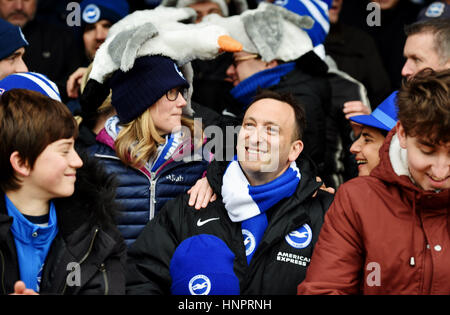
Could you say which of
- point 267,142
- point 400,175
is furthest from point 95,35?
point 400,175

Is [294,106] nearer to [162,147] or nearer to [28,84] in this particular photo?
[162,147]

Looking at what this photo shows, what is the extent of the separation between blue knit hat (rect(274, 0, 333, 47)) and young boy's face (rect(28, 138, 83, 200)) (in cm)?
243

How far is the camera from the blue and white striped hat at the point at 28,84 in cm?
382

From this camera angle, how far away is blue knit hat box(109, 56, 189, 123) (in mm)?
4141

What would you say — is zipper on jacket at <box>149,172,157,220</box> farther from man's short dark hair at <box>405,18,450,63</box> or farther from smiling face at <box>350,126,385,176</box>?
man's short dark hair at <box>405,18,450,63</box>

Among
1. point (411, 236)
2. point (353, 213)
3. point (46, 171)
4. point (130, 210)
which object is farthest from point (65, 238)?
point (411, 236)

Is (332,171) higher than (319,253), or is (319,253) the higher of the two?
(319,253)

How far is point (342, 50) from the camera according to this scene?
18.3 ft

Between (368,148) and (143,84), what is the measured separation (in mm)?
1383

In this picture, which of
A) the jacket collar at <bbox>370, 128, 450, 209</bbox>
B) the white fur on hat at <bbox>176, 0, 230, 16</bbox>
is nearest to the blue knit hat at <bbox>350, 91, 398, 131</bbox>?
the jacket collar at <bbox>370, 128, 450, 209</bbox>

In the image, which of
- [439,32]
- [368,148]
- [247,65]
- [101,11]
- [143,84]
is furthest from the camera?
[101,11]

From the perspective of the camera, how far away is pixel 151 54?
417 centimetres

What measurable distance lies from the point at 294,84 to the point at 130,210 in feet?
4.74
